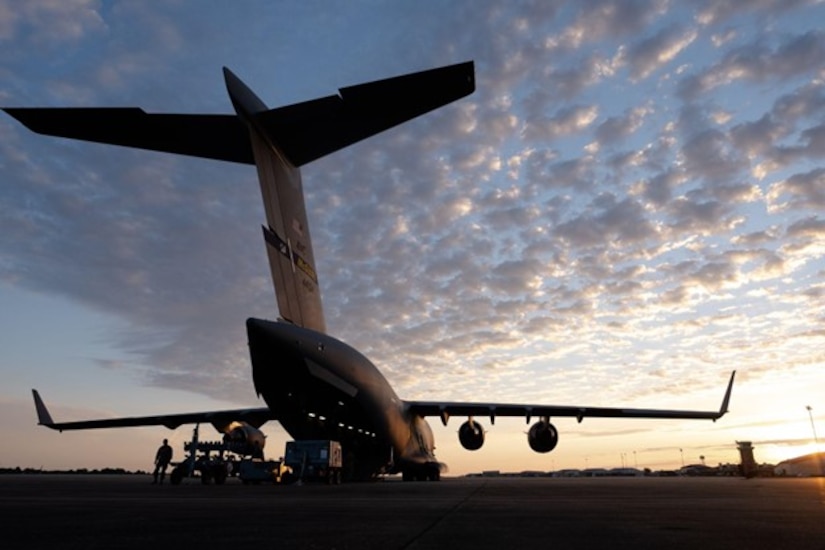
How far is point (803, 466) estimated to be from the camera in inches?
2724

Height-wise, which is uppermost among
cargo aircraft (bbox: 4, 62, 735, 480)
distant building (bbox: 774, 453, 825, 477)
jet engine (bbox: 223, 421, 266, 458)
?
cargo aircraft (bbox: 4, 62, 735, 480)

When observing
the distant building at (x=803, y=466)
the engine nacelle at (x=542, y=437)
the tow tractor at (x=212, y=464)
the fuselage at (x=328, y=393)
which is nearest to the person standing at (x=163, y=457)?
the tow tractor at (x=212, y=464)

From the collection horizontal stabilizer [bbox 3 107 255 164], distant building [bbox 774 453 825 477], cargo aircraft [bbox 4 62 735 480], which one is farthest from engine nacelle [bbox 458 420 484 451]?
distant building [bbox 774 453 825 477]

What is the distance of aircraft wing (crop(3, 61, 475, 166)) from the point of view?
10539 millimetres

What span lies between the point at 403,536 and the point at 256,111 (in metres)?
12.2

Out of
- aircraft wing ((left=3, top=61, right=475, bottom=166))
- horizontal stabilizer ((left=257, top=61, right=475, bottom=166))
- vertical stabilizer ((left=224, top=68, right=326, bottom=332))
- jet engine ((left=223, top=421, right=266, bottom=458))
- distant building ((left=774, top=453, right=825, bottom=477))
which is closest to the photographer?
horizontal stabilizer ((left=257, top=61, right=475, bottom=166))

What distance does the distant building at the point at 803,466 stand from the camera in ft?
218

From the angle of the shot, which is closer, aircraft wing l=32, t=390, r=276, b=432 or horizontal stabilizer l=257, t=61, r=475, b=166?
horizontal stabilizer l=257, t=61, r=475, b=166

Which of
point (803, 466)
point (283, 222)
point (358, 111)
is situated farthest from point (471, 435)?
point (803, 466)

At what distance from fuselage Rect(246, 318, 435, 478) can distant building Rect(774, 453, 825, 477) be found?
60.6 m

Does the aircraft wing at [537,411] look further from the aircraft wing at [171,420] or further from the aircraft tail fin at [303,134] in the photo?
the aircraft tail fin at [303,134]

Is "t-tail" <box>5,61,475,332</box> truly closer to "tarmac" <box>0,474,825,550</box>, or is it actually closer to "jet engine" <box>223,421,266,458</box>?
"jet engine" <box>223,421,266,458</box>

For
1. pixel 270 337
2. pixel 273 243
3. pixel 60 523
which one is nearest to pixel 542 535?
pixel 60 523

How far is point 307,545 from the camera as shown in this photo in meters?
3.66
